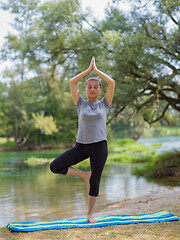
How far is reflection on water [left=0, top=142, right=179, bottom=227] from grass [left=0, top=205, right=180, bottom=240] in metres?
2.24

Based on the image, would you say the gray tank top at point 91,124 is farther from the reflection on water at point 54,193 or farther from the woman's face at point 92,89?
the reflection on water at point 54,193

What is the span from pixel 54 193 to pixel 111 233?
5.35 metres

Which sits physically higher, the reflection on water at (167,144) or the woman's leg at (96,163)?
the woman's leg at (96,163)

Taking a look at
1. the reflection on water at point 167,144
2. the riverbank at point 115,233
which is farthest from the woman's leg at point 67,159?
the reflection on water at point 167,144

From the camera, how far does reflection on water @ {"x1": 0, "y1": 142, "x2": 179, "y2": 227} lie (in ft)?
20.8

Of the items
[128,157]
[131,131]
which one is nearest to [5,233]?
[128,157]

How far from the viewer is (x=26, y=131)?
99.9 feet

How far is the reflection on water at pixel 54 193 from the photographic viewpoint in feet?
20.8

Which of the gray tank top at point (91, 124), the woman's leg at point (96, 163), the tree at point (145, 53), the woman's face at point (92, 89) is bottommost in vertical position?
the woman's leg at point (96, 163)

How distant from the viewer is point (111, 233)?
11.3 feet

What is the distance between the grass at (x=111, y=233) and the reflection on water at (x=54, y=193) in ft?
7.35

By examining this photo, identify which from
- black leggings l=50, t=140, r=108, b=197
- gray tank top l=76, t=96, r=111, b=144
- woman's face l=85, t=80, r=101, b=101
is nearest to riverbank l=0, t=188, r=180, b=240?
black leggings l=50, t=140, r=108, b=197

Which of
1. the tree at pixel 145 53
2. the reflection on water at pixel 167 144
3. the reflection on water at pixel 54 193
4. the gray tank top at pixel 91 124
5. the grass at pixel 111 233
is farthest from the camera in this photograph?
the reflection on water at pixel 167 144

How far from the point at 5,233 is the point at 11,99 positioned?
91.8 ft
